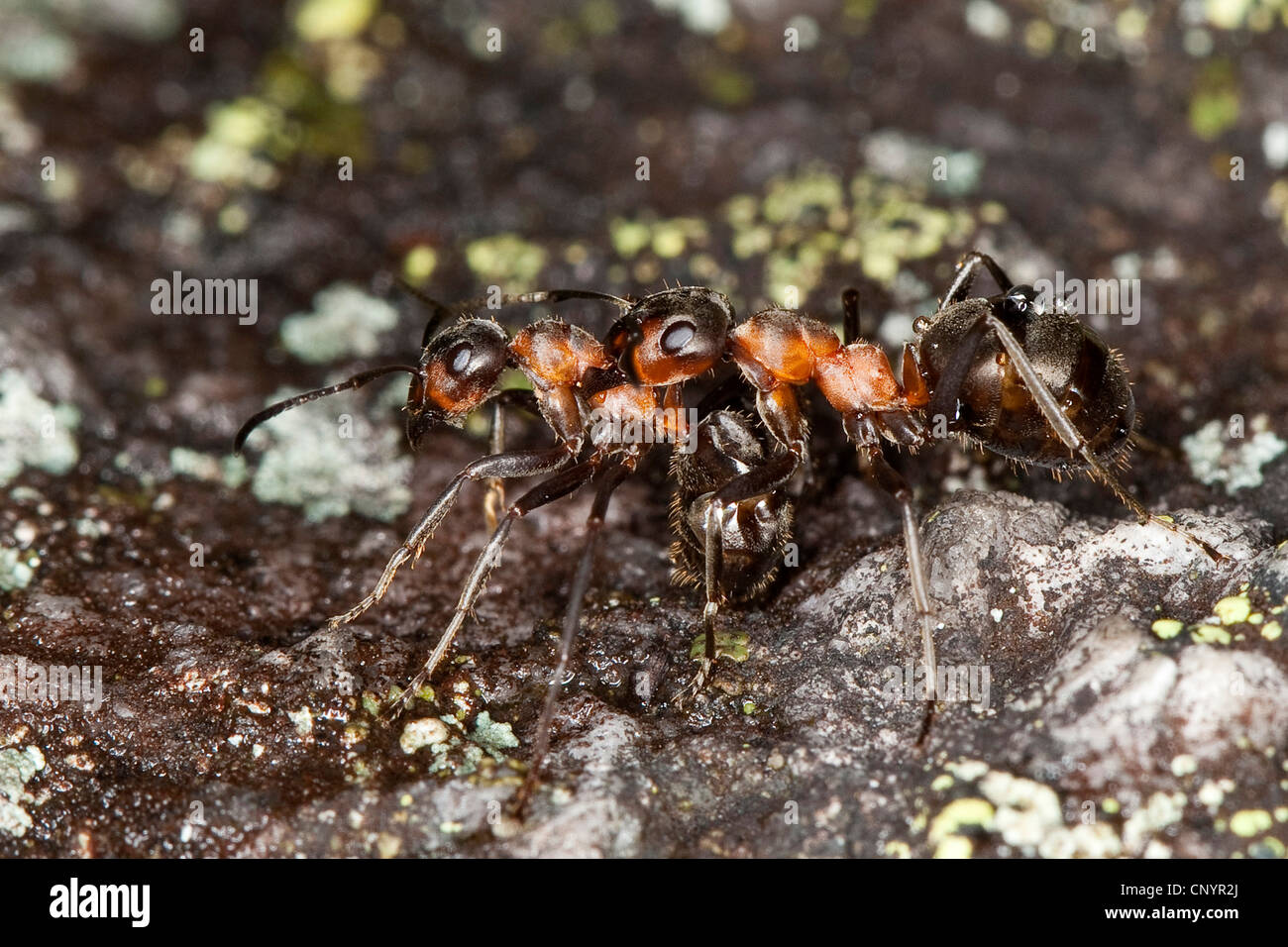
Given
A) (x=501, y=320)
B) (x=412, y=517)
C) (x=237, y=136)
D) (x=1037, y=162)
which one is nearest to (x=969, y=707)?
(x=412, y=517)

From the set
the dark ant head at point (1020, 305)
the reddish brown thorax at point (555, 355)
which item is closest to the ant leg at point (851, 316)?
the dark ant head at point (1020, 305)

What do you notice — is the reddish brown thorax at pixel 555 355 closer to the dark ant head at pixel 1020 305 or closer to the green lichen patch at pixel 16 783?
the dark ant head at pixel 1020 305

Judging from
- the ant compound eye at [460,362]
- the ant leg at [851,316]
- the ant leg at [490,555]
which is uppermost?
the ant leg at [851,316]

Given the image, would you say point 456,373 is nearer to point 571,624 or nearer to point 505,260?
point 571,624

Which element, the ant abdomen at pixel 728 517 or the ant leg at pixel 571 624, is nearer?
the ant leg at pixel 571 624

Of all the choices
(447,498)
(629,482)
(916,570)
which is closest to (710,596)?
(916,570)

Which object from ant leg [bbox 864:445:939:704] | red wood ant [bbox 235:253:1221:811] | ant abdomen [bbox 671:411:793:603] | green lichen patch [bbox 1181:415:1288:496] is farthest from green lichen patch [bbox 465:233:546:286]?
green lichen patch [bbox 1181:415:1288:496]

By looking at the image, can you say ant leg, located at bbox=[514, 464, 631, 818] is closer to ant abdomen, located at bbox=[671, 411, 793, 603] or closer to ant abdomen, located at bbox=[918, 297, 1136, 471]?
ant abdomen, located at bbox=[671, 411, 793, 603]

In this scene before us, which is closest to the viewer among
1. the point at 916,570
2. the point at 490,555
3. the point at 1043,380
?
the point at 916,570
